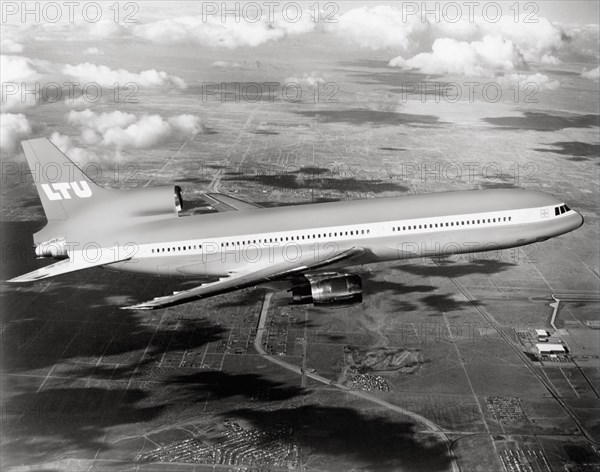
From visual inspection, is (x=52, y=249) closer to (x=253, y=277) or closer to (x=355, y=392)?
(x=253, y=277)

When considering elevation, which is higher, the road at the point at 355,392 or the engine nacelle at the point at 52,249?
the engine nacelle at the point at 52,249

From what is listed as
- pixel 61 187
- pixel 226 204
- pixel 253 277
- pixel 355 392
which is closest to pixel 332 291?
pixel 253 277

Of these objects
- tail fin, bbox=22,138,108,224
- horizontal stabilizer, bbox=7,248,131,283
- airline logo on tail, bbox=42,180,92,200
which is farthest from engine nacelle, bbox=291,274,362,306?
airline logo on tail, bbox=42,180,92,200

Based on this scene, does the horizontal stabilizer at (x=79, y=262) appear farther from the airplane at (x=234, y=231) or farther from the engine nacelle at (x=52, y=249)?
the engine nacelle at (x=52, y=249)

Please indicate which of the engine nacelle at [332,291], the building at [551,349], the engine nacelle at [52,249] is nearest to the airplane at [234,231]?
the engine nacelle at [52,249]

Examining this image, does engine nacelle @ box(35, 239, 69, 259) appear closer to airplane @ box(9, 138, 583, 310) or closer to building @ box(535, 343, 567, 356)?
airplane @ box(9, 138, 583, 310)

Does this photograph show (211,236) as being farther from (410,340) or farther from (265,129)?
(265,129)
